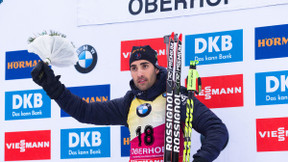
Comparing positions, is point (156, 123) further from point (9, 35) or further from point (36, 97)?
point (9, 35)

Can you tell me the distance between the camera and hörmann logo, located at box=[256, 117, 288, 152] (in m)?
4.30

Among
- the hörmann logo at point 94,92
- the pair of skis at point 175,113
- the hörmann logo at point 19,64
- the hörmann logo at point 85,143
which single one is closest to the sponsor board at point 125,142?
the hörmann logo at point 85,143

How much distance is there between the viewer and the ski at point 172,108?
13.0ft

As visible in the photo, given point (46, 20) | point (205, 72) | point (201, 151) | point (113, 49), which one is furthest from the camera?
point (46, 20)

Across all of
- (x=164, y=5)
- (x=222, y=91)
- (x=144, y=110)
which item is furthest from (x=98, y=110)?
(x=164, y=5)

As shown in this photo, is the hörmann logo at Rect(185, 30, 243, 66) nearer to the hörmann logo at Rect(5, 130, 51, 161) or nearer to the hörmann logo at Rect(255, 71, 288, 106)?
the hörmann logo at Rect(255, 71, 288, 106)

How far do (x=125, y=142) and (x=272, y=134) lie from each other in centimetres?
123

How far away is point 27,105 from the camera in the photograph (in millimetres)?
5305

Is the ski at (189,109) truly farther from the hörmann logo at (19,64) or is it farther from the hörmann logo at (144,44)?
the hörmann logo at (19,64)

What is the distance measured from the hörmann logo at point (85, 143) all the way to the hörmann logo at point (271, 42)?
1.43 meters

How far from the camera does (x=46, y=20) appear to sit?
5387 mm

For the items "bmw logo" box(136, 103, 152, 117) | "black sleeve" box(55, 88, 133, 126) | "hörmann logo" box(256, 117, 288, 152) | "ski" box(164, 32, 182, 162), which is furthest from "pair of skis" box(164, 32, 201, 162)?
"hörmann logo" box(256, 117, 288, 152)

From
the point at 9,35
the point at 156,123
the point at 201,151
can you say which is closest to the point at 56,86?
the point at 156,123

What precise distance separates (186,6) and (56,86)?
4.27 ft
